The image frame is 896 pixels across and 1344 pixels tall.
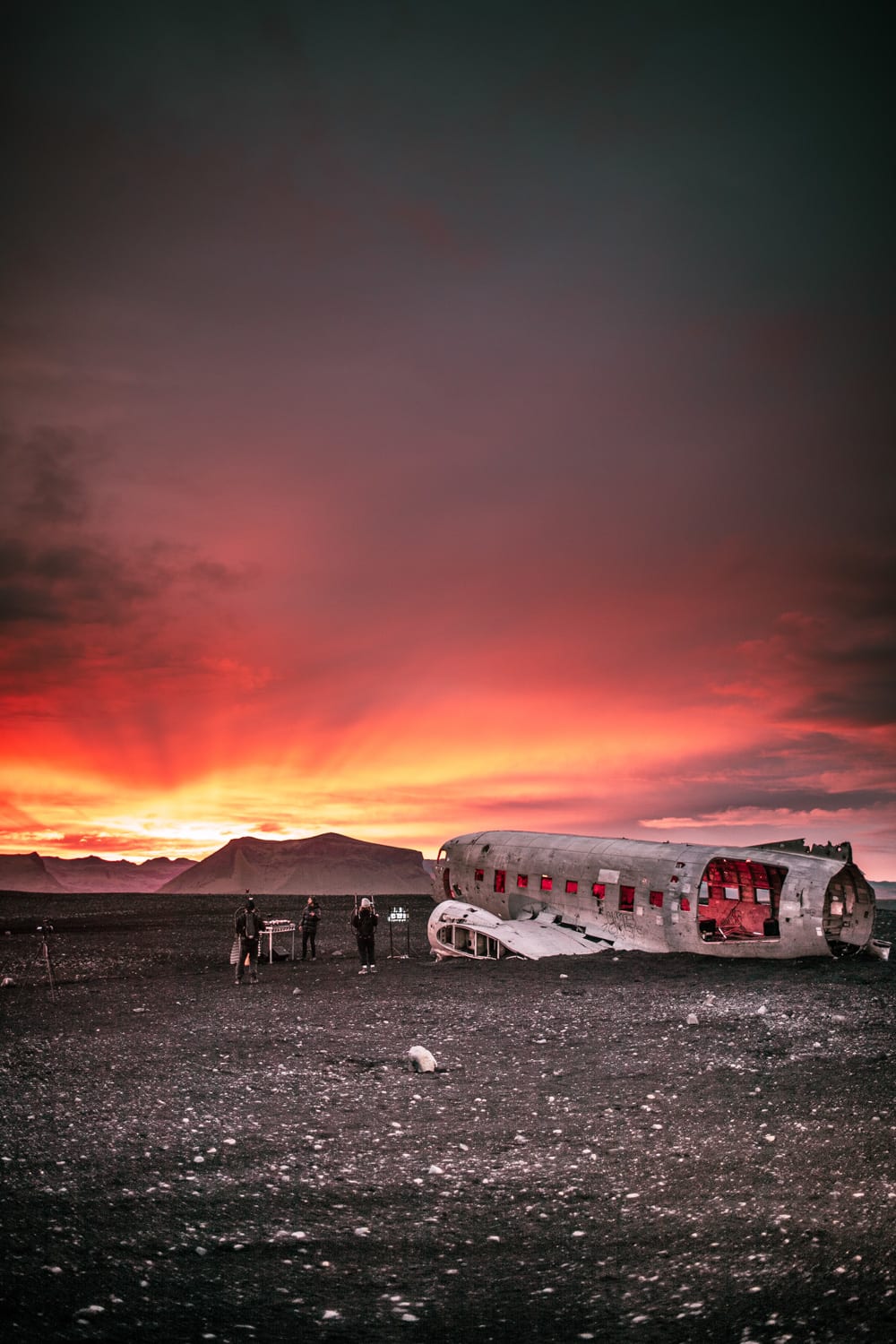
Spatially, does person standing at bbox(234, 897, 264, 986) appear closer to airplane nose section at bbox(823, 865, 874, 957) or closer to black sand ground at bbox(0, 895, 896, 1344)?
black sand ground at bbox(0, 895, 896, 1344)

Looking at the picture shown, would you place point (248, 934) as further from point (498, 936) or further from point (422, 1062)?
point (422, 1062)

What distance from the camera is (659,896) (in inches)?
1310

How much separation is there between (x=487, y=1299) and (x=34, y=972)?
118ft

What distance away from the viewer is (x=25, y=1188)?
38.1 feet

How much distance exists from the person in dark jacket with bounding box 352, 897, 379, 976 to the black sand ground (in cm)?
743

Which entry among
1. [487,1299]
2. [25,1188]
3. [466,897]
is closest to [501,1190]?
[487,1299]

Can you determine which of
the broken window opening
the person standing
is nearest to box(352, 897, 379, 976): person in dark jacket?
the person standing

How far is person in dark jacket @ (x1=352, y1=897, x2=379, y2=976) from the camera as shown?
1292 inches

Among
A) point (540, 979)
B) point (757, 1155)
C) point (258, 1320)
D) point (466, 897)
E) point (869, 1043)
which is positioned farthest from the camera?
point (466, 897)

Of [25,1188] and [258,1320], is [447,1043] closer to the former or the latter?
[25,1188]

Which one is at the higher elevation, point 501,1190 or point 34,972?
point 501,1190

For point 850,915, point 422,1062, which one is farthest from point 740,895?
point 422,1062

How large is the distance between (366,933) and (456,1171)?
21.1m

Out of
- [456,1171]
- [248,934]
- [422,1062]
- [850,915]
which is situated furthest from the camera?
[850,915]
